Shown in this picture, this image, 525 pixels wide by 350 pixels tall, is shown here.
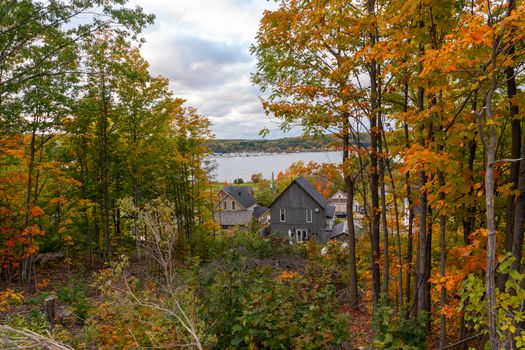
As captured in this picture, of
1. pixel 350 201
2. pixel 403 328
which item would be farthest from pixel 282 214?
pixel 403 328

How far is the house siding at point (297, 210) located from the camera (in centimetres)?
2775

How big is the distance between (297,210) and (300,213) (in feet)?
1.21

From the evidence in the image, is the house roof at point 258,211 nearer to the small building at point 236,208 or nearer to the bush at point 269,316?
the small building at point 236,208

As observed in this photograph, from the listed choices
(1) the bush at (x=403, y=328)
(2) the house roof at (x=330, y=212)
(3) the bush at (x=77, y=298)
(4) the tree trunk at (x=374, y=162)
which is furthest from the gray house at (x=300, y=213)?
(1) the bush at (x=403, y=328)

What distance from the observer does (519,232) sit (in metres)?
3.61

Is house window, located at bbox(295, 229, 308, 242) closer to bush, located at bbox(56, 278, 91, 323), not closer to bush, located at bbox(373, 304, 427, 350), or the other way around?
bush, located at bbox(56, 278, 91, 323)

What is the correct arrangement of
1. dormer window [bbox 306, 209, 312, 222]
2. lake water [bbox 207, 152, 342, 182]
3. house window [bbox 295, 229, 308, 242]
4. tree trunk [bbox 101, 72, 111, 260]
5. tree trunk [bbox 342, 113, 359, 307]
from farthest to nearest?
house window [bbox 295, 229, 308, 242]
dormer window [bbox 306, 209, 312, 222]
tree trunk [bbox 101, 72, 111, 260]
lake water [bbox 207, 152, 342, 182]
tree trunk [bbox 342, 113, 359, 307]

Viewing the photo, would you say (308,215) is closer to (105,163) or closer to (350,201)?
(105,163)

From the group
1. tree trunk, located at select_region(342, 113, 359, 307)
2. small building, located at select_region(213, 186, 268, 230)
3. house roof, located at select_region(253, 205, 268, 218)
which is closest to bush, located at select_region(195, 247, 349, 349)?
tree trunk, located at select_region(342, 113, 359, 307)

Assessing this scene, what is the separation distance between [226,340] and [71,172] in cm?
1268

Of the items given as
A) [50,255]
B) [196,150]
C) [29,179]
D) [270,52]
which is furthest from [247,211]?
[270,52]

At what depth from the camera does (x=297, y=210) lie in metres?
28.1

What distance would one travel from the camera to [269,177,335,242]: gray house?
90.7ft

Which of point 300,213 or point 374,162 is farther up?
point 374,162
